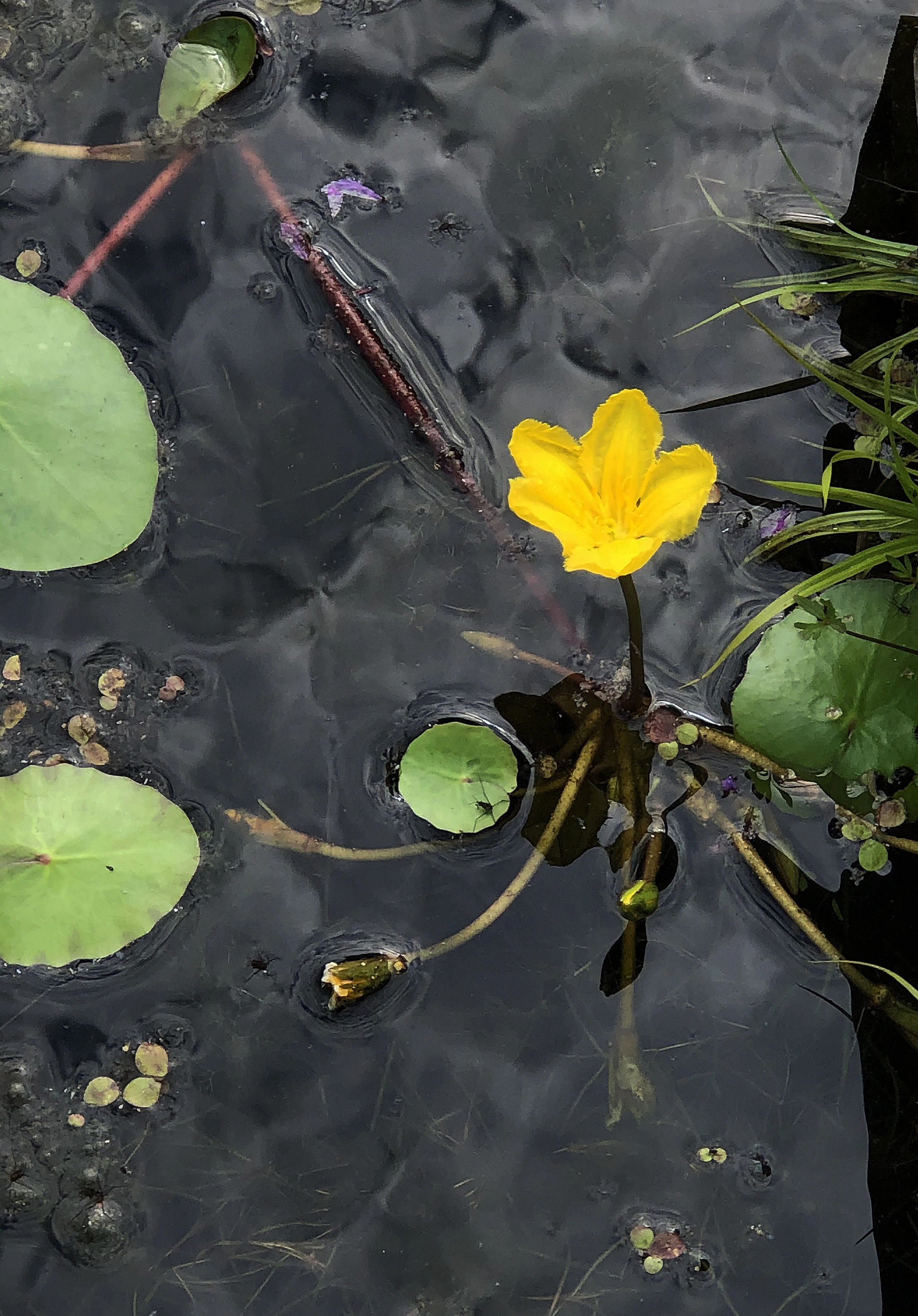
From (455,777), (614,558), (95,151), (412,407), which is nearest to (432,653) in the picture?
(455,777)

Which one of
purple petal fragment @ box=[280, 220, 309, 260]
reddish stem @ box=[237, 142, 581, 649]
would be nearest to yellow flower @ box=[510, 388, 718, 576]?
reddish stem @ box=[237, 142, 581, 649]

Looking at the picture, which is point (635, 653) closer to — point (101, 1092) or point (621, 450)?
point (621, 450)

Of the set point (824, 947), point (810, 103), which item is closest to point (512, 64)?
point (810, 103)

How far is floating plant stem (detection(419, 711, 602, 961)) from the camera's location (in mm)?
2135

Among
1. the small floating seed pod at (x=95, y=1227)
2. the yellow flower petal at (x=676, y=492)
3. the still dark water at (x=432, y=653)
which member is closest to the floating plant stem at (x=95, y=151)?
the still dark water at (x=432, y=653)

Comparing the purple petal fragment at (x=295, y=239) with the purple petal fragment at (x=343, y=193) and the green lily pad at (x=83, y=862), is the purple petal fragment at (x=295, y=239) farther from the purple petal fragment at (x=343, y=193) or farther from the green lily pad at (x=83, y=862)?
the green lily pad at (x=83, y=862)

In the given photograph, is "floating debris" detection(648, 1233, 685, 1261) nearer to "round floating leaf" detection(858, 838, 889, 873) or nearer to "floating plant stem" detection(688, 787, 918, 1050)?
"floating plant stem" detection(688, 787, 918, 1050)

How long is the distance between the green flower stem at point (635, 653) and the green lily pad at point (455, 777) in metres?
0.31

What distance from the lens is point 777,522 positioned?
2.29 m

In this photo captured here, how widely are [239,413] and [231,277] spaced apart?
1.12 ft

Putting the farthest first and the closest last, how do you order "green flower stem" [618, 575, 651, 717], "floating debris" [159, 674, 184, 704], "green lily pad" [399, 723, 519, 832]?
"floating debris" [159, 674, 184, 704] → "green lily pad" [399, 723, 519, 832] → "green flower stem" [618, 575, 651, 717]

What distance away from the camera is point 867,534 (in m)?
2.28

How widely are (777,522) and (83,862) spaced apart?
1.68m

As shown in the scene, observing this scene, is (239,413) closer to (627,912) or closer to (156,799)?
(156,799)
